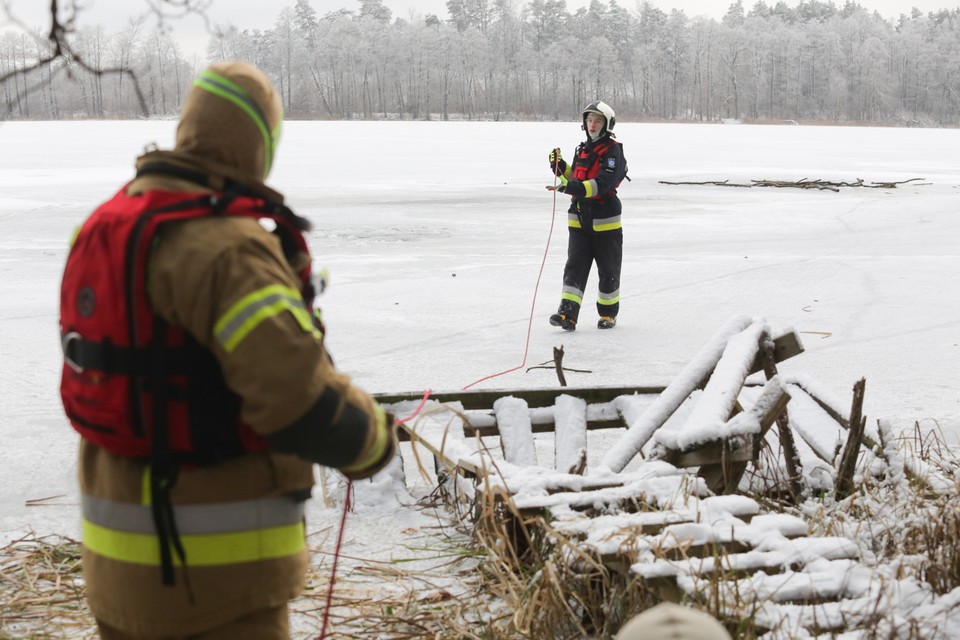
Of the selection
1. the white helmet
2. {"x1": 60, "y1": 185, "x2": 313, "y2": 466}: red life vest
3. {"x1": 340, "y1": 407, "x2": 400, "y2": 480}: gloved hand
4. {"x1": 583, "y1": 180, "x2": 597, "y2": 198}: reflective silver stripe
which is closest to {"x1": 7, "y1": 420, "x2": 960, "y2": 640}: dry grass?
{"x1": 340, "y1": 407, "x2": 400, "y2": 480}: gloved hand

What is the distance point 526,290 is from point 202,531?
7.68 meters

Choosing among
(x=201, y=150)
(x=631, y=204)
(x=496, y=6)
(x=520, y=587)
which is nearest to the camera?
(x=201, y=150)

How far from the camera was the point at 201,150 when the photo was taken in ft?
6.23

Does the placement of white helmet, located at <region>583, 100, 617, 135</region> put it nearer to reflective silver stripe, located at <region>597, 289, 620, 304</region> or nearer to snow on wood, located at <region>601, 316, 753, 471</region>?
reflective silver stripe, located at <region>597, 289, 620, 304</region>

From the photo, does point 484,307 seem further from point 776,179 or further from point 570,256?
point 776,179

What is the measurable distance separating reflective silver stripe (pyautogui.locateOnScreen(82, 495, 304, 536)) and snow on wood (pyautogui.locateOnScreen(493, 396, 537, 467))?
2187mm

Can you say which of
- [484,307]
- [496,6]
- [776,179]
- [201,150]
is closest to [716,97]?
[496,6]

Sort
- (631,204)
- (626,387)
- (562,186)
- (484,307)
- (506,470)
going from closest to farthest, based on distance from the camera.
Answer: (506,470) → (626,387) → (562,186) → (484,307) → (631,204)

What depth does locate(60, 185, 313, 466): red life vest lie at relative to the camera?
5.70 feet

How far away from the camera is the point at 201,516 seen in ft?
5.96

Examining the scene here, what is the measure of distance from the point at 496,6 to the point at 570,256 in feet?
422

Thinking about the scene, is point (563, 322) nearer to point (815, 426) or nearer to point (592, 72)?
point (815, 426)

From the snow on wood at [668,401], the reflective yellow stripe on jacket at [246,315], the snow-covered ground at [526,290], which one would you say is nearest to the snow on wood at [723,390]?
the snow on wood at [668,401]

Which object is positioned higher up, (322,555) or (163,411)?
(163,411)
